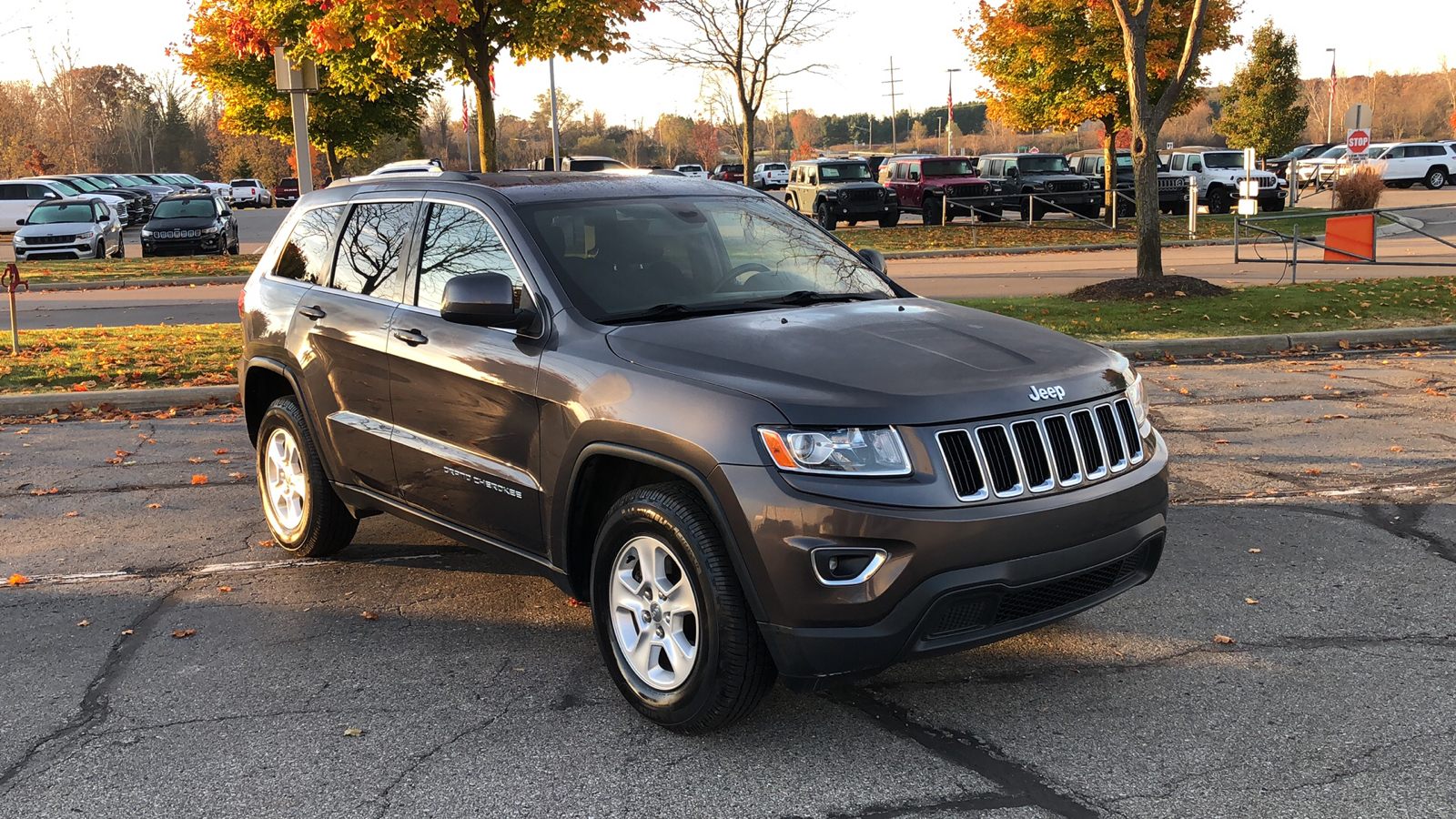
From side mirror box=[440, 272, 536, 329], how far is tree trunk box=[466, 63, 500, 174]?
566 inches

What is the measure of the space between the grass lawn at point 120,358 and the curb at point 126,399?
0.40m

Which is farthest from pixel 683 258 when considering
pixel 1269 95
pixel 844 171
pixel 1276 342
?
pixel 1269 95

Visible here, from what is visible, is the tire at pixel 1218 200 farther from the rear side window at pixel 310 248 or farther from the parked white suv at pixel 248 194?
the parked white suv at pixel 248 194

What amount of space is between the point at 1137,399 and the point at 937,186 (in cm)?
2931

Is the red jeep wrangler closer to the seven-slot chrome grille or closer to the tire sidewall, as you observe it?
the seven-slot chrome grille

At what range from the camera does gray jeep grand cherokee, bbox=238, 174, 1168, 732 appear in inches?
142

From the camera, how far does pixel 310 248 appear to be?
6.02 m

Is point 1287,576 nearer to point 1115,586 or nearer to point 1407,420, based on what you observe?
point 1115,586

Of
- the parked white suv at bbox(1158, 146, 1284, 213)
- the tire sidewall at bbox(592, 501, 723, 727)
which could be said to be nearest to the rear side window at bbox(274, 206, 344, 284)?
the tire sidewall at bbox(592, 501, 723, 727)

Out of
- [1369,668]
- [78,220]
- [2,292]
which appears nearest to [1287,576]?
[1369,668]

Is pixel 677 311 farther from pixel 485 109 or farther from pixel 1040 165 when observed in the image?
pixel 1040 165

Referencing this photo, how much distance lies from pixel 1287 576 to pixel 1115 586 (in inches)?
70.0

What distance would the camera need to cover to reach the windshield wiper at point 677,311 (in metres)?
4.42

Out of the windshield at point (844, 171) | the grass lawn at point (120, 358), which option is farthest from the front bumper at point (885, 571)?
the windshield at point (844, 171)
